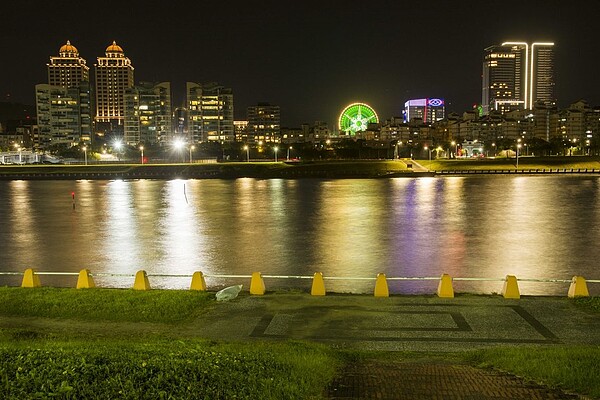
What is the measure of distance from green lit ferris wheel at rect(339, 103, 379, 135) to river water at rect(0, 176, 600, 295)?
95.5m

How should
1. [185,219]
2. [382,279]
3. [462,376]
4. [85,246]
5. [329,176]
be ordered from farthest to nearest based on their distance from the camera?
[329,176]
[185,219]
[85,246]
[382,279]
[462,376]

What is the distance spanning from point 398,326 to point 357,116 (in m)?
139

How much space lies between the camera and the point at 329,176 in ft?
339

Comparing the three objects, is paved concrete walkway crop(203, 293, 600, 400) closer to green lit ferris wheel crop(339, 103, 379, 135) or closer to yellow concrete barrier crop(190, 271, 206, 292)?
yellow concrete barrier crop(190, 271, 206, 292)

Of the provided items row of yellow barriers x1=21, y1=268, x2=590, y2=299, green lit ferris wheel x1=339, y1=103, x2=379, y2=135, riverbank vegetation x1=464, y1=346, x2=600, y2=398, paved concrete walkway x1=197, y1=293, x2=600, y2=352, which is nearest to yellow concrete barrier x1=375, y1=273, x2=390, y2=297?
row of yellow barriers x1=21, y1=268, x2=590, y2=299

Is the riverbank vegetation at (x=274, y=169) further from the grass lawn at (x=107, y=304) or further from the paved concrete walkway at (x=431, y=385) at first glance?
the paved concrete walkway at (x=431, y=385)

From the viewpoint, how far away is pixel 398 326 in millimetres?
13414

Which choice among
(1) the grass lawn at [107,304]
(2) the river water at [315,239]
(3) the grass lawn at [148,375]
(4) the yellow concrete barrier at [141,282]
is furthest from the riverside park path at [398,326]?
(2) the river water at [315,239]

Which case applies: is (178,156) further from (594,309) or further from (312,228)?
(594,309)

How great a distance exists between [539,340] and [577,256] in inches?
582

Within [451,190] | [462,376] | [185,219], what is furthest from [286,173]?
[462,376]

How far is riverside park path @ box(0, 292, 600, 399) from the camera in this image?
9.66m

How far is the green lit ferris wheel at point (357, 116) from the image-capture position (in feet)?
490

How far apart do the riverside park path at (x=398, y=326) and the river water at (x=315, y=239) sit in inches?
160
